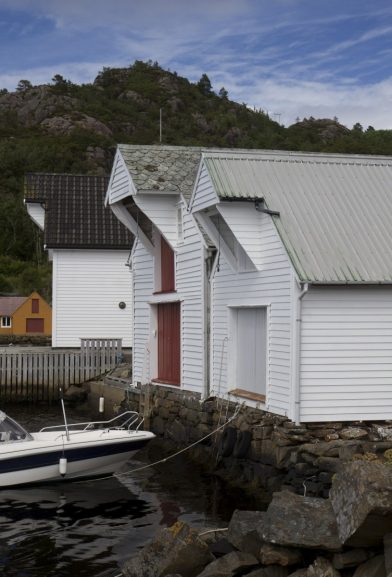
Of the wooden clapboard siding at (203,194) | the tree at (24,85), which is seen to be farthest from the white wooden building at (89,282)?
the tree at (24,85)

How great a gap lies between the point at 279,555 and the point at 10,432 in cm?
895

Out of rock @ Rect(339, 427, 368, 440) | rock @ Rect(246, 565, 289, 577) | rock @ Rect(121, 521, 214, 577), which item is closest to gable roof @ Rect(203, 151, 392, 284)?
rock @ Rect(339, 427, 368, 440)

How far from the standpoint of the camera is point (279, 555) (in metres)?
10.8

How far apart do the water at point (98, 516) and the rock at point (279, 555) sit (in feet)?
10.4

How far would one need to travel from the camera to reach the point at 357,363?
56.9 feet

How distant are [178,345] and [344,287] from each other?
8.26 metres

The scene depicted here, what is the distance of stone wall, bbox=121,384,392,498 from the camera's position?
15734 mm

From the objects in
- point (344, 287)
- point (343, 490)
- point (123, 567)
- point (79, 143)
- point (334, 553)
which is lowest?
point (123, 567)

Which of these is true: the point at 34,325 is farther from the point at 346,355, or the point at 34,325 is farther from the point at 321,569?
the point at 321,569

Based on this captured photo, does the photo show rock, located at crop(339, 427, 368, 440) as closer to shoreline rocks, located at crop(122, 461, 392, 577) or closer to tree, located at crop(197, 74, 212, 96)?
shoreline rocks, located at crop(122, 461, 392, 577)

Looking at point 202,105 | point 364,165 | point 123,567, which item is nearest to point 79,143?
point 202,105

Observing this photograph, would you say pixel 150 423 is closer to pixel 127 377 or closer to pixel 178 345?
pixel 178 345

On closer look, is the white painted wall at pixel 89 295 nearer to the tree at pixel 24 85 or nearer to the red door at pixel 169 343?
the red door at pixel 169 343

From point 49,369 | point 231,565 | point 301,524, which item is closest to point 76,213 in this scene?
point 49,369
